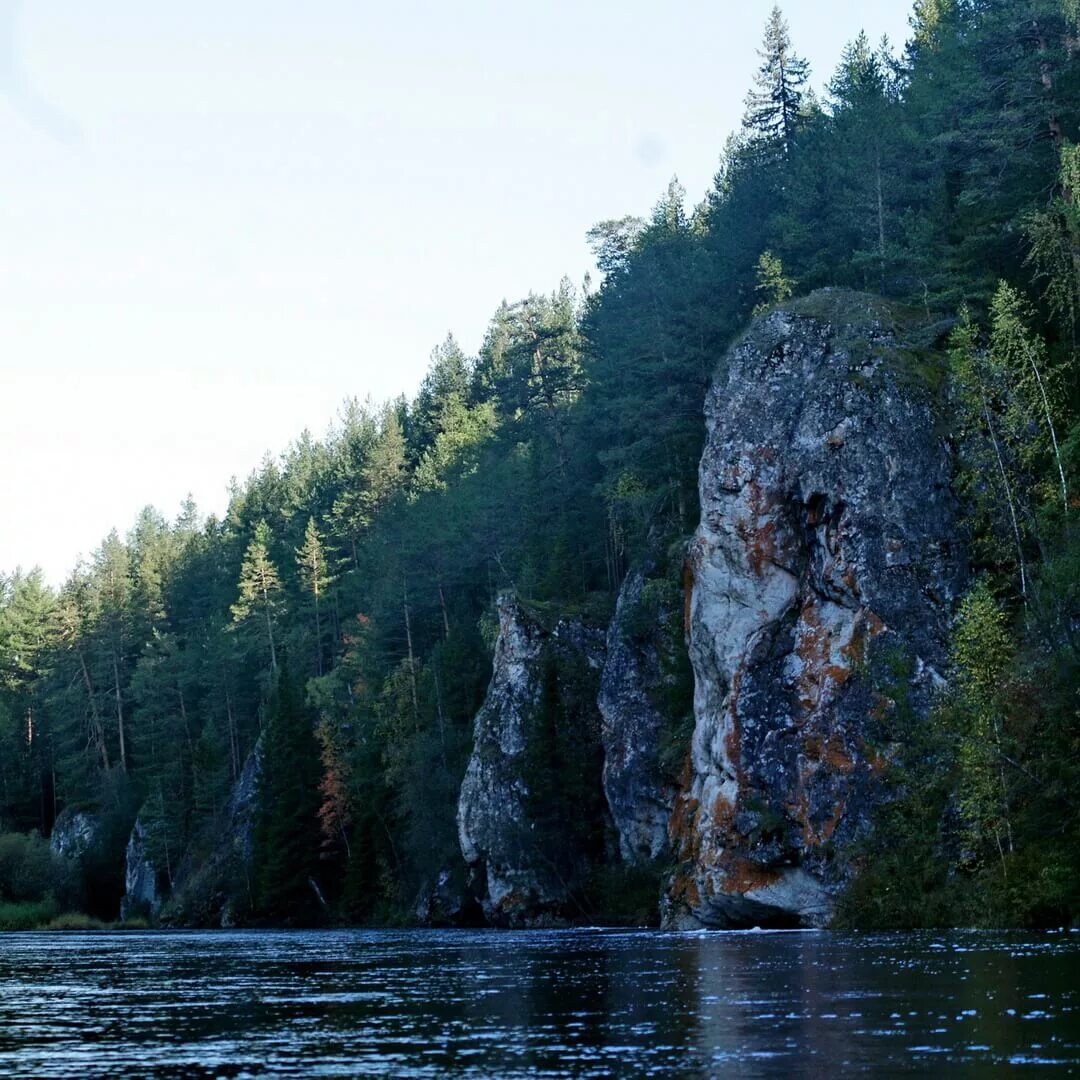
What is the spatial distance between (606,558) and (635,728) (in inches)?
733

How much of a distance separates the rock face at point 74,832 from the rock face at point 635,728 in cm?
6950

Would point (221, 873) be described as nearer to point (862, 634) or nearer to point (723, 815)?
point (723, 815)

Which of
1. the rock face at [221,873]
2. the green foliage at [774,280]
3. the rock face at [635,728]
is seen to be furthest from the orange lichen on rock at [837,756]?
the rock face at [221,873]

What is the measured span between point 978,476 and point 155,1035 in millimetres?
34494

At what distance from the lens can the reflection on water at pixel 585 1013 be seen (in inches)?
607

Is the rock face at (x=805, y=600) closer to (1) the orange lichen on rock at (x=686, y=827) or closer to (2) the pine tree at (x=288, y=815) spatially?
(1) the orange lichen on rock at (x=686, y=827)

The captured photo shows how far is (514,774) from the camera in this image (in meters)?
71.7

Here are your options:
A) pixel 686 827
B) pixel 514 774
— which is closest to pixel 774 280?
pixel 686 827

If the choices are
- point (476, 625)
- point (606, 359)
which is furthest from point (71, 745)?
point (606, 359)

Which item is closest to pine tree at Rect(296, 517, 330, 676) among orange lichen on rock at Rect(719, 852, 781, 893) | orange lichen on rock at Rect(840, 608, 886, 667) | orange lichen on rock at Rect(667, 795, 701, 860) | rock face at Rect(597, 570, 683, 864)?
rock face at Rect(597, 570, 683, 864)

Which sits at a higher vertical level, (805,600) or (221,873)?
(805,600)

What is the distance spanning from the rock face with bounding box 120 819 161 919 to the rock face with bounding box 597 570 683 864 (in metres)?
54.9

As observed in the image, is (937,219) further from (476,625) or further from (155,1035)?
(155,1035)

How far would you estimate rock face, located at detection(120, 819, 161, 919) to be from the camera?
112m
